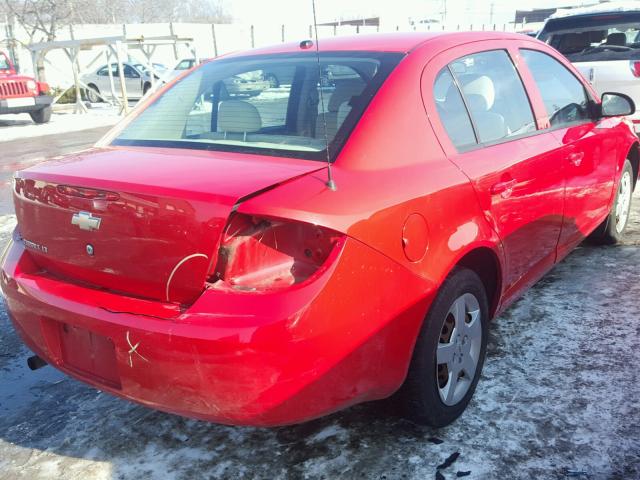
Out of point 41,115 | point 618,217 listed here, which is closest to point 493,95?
point 618,217

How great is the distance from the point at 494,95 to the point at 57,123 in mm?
16542

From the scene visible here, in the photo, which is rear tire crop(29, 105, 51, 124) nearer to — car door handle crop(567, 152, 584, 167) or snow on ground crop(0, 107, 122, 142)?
snow on ground crop(0, 107, 122, 142)

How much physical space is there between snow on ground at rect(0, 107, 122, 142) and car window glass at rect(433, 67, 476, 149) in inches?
538

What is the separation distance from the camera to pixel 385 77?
255cm

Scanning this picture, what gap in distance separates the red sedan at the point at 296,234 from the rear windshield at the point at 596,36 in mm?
4530

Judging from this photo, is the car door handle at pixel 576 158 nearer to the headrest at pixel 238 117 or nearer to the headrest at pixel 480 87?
the headrest at pixel 480 87

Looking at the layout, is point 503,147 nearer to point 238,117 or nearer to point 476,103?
point 476,103

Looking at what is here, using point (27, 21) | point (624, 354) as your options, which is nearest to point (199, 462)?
point (624, 354)

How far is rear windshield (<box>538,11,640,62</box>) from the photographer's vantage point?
688cm

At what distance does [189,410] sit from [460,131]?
5.28ft

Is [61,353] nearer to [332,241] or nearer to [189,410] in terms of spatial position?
[189,410]

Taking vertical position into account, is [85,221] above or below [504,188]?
above

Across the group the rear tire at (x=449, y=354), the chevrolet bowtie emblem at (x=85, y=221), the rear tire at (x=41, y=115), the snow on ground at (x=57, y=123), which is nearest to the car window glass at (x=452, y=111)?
the rear tire at (x=449, y=354)

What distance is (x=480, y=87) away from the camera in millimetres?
3010
